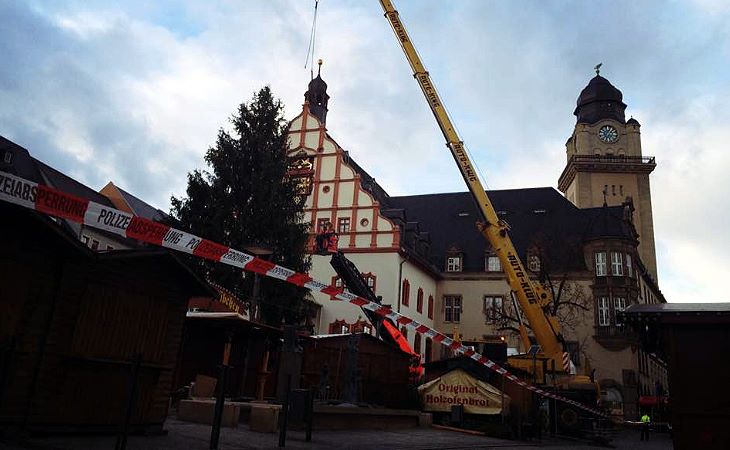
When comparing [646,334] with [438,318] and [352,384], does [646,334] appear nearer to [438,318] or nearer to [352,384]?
[352,384]

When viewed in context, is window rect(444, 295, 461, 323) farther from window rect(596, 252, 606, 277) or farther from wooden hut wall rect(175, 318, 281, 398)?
wooden hut wall rect(175, 318, 281, 398)

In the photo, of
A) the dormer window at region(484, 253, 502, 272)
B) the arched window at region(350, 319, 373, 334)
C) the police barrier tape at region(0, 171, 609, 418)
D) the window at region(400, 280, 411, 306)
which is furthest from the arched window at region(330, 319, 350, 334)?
the police barrier tape at region(0, 171, 609, 418)

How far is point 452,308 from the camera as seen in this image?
49.2 meters

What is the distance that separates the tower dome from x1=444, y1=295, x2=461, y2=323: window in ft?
85.5

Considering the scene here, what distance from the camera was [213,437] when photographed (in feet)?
33.7

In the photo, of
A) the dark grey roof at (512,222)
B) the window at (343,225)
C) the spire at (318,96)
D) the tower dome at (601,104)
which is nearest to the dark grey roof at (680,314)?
the window at (343,225)

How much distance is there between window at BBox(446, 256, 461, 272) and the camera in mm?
50469

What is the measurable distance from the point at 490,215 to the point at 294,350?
57.7ft

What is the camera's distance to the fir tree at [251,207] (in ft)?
88.9

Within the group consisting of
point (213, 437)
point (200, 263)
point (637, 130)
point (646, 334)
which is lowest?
point (213, 437)

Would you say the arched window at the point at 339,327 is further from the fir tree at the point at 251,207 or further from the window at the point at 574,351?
the window at the point at 574,351

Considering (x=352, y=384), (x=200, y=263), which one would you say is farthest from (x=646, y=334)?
(x=200, y=263)

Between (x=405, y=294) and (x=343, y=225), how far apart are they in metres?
6.36

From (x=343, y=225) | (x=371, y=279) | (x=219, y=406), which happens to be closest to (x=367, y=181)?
(x=343, y=225)
